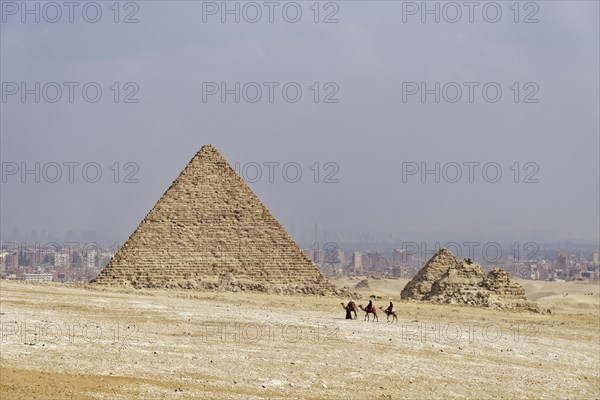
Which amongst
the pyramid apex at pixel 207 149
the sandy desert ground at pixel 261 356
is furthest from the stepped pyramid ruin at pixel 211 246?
the sandy desert ground at pixel 261 356

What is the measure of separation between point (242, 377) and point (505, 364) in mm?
7714

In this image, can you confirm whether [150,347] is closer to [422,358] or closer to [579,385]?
[422,358]

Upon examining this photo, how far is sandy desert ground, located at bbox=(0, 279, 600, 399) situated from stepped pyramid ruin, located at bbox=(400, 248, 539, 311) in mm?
13799

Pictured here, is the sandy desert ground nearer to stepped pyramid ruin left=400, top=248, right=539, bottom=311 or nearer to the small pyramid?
stepped pyramid ruin left=400, top=248, right=539, bottom=311

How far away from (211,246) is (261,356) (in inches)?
1252

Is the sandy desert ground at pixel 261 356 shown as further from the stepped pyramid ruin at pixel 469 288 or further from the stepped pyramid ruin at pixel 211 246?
the stepped pyramid ruin at pixel 211 246

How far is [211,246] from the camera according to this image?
1987 inches

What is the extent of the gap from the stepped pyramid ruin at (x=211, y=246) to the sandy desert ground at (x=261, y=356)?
1714 cm

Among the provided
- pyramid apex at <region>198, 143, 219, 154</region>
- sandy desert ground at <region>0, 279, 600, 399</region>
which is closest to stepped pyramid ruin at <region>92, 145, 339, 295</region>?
pyramid apex at <region>198, 143, 219, 154</region>

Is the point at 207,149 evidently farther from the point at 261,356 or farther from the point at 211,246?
the point at 261,356

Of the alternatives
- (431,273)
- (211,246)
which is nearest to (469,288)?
(431,273)

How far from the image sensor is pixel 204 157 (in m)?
53.8

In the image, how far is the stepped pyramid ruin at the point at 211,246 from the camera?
4850cm

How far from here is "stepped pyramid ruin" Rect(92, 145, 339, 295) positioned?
4850 centimetres
